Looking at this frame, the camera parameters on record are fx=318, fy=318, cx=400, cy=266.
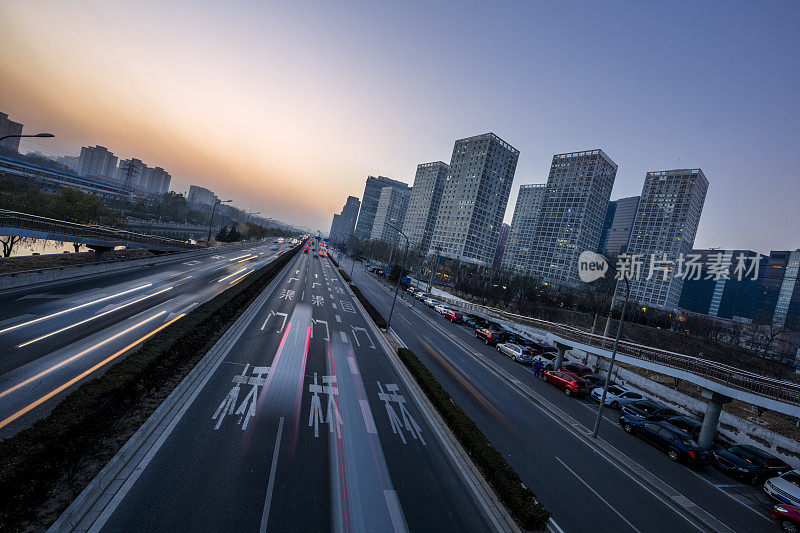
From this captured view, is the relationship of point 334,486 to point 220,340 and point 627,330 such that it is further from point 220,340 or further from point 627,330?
point 627,330

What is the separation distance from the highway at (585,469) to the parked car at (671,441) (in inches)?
17.9

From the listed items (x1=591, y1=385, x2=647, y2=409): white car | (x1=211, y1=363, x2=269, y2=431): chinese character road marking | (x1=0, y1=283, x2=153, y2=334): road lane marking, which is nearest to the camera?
(x1=211, y1=363, x2=269, y2=431): chinese character road marking

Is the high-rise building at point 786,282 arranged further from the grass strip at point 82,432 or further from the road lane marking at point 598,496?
the grass strip at point 82,432

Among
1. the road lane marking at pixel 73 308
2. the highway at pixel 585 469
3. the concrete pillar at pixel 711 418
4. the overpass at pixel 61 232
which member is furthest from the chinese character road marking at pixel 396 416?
the overpass at pixel 61 232

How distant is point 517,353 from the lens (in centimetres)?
3256

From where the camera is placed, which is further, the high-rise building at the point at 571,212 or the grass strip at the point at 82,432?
the high-rise building at the point at 571,212

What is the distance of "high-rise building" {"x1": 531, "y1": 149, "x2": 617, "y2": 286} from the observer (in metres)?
160

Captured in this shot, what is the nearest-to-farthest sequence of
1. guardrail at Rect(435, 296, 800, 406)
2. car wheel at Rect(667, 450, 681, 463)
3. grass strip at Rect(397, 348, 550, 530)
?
1. grass strip at Rect(397, 348, 550, 530)
2. car wheel at Rect(667, 450, 681, 463)
3. guardrail at Rect(435, 296, 800, 406)

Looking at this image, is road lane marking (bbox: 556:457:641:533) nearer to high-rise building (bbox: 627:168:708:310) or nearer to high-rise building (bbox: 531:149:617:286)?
high-rise building (bbox: 531:149:617:286)

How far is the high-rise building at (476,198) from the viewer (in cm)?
15475

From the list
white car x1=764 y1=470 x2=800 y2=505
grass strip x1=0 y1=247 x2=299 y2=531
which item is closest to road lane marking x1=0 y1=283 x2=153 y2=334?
grass strip x1=0 y1=247 x2=299 y2=531

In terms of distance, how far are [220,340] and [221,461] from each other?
11215 mm

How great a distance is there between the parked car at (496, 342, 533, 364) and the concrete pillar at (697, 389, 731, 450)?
44.0 feet

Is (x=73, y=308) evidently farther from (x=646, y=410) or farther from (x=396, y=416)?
(x=646, y=410)
